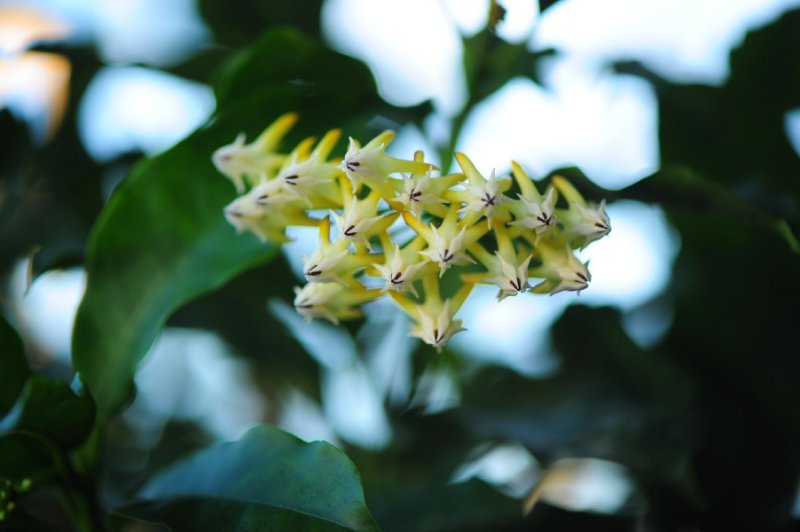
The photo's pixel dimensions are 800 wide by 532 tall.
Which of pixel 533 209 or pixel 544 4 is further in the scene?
pixel 544 4

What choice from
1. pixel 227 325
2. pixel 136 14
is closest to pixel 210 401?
pixel 227 325

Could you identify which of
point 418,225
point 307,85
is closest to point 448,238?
point 418,225

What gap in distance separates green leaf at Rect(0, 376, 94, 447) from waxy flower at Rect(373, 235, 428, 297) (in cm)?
22

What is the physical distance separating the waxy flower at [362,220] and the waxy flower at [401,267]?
2 cm

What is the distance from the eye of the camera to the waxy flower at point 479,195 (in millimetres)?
482

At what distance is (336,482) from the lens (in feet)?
1.55

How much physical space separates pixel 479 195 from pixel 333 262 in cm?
10

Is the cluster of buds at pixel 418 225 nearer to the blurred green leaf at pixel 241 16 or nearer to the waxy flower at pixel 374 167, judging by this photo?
the waxy flower at pixel 374 167

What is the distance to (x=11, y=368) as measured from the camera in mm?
541

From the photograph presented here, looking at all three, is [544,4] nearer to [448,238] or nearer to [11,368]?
[448,238]

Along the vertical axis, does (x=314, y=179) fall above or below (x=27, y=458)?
above

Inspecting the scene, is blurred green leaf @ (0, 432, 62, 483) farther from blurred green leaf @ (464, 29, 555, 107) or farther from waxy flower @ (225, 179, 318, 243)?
blurred green leaf @ (464, 29, 555, 107)

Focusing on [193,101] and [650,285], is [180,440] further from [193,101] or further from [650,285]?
[650,285]

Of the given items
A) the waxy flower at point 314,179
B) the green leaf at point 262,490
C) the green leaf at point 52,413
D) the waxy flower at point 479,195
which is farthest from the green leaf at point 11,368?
the waxy flower at point 479,195
